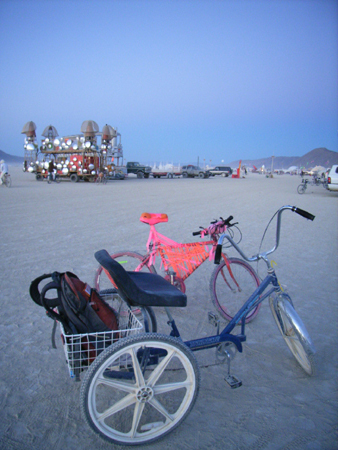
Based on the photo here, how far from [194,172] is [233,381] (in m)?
44.2

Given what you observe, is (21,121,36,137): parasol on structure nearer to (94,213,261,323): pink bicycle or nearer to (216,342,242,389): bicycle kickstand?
(94,213,261,323): pink bicycle

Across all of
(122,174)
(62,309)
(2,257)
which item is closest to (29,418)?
(62,309)

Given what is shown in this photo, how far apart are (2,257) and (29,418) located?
378 centimetres

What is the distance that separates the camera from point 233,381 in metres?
2.42

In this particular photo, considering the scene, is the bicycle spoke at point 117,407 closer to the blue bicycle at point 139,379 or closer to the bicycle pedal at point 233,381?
the blue bicycle at point 139,379

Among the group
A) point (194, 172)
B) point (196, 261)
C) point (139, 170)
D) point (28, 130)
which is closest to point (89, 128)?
point (28, 130)

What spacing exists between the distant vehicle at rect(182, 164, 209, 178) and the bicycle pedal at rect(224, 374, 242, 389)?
4368 centimetres

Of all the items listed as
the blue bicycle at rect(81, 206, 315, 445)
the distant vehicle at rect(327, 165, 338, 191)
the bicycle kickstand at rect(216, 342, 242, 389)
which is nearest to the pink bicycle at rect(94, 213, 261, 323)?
the bicycle kickstand at rect(216, 342, 242, 389)

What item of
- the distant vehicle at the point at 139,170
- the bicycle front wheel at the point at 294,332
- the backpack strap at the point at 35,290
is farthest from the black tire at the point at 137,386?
the distant vehicle at the point at 139,170

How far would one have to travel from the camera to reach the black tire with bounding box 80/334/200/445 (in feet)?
5.90

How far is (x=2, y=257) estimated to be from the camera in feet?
17.4

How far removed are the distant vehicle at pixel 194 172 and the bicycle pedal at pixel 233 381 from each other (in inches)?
1720

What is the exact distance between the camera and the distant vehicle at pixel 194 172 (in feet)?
148

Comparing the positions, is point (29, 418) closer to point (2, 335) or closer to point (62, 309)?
point (62, 309)
